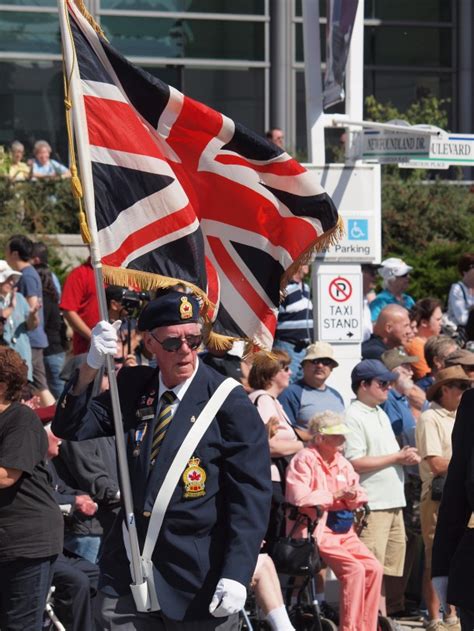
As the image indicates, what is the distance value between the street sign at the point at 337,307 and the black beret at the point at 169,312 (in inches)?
182

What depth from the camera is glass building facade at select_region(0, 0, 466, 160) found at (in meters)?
20.1

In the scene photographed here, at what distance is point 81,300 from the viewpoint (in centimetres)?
1170

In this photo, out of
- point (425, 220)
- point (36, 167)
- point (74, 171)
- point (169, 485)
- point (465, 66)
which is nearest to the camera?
point (169, 485)

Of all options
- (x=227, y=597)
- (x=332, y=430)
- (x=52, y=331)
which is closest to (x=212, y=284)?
(x=227, y=597)

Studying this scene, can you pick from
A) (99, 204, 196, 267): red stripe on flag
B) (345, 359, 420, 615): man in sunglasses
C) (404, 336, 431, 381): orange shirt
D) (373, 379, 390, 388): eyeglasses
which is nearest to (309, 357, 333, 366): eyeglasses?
(345, 359, 420, 615): man in sunglasses

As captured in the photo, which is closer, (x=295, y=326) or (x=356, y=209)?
(x=356, y=209)

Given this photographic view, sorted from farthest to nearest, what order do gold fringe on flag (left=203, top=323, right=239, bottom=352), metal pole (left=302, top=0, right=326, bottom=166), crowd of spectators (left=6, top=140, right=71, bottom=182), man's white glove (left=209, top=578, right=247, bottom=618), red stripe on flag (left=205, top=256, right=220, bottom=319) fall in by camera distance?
crowd of spectators (left=6, top=140, right=71, bottom=182), metal pole (left=302, top=0, right=326, bottom=166), red stripe on flag (left=205, top=256, right=220, bottom=319), gold fringe on flag (left=203, top=323, right=239, bottom=352), man's white glove (left=209, top=578, right=247, bottom=618)

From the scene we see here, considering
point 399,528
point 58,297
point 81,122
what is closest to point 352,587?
point 399,528

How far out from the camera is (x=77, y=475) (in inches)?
318

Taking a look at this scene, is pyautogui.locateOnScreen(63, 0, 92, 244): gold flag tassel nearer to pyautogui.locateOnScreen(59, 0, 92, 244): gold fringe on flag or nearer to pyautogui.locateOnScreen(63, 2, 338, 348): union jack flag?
pyautogui.locateOnScreen(59, 0, 92, 244): gold fringe on flag

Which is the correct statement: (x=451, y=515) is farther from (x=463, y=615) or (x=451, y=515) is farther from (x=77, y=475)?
(x=77, y=475)

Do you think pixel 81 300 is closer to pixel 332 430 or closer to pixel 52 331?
pixel 52 331

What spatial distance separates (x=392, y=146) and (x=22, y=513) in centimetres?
453

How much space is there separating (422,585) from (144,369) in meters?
4.94
